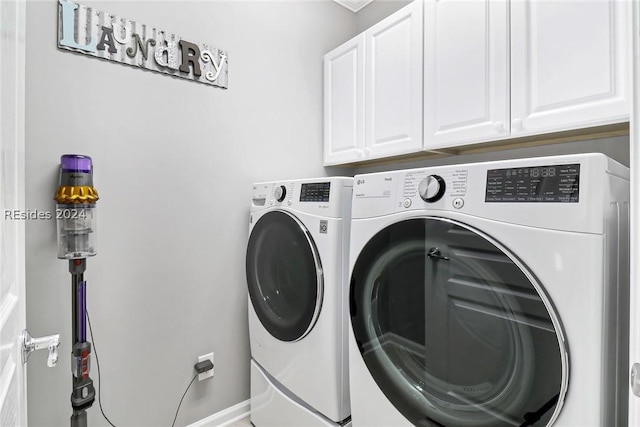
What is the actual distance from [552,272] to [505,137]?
2.69 feet

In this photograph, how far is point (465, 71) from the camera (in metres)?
1.46

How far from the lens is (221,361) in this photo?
179 centimetres

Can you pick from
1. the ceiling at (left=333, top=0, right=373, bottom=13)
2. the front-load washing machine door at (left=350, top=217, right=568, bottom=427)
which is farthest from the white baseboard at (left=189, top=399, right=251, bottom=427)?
the ceiling at (left=333, top=0, right=373, bottom=13)

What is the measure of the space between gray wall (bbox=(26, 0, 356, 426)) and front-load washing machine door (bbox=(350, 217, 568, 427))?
37.3 inches

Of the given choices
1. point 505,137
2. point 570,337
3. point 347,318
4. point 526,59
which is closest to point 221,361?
point 347,318

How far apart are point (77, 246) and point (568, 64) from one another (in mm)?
1920

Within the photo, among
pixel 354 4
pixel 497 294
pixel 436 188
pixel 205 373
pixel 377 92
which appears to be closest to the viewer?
pixel 497 294

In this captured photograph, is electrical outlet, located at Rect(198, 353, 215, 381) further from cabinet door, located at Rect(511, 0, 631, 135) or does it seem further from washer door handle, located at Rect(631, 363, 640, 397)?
cabinet door, located at Rect(511, 0, 631, 135)

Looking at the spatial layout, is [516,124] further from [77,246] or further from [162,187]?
[77,246]

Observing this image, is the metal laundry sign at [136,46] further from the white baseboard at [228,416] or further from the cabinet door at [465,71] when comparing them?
the white baseboard at [228,416]

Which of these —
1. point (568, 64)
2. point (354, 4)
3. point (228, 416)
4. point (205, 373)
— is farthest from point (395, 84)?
point (228, 416)

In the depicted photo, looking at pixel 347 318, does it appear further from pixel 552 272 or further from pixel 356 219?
pixel 552 272

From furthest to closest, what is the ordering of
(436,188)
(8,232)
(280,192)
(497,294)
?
(280,192), (436,188), (497,294), (8,232)

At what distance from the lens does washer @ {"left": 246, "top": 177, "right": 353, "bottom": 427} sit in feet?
4.27
